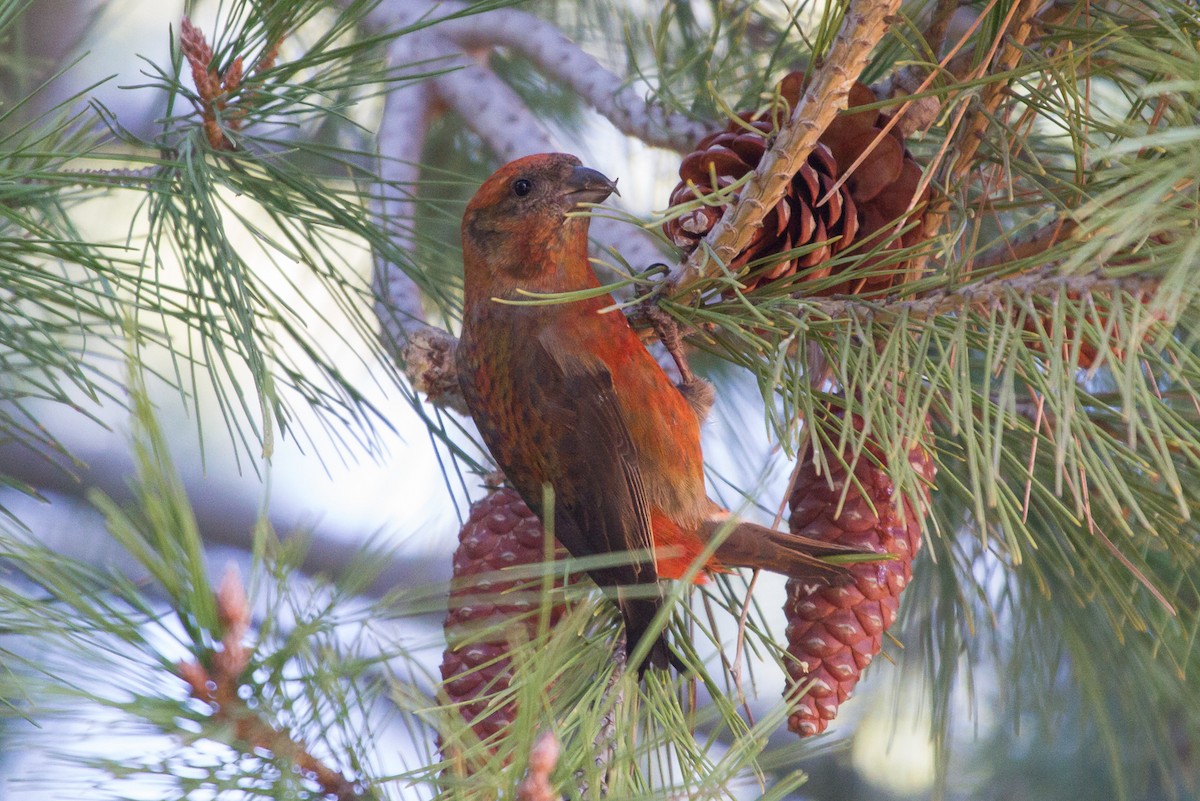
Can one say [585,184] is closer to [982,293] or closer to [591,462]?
[591,462]

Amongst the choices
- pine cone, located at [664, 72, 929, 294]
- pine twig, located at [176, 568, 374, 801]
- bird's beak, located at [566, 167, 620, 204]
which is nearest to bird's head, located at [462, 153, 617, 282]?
bird's beak, located at [566, 167, 620, 204]

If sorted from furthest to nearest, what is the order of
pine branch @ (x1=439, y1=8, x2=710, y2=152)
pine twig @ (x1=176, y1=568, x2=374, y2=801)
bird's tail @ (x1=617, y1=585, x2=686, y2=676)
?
pine branch @ (x1=439, y1=8, x2=710, y2=152) → bird's tail @ (x1=617, y1=585, x2=686, y2=676) → pine twig @ (x1=176, y1=568, x2=374, y2=801)

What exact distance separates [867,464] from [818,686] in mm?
270

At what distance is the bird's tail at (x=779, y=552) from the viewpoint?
47.7 inches

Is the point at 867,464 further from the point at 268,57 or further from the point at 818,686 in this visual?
the point at 268,57

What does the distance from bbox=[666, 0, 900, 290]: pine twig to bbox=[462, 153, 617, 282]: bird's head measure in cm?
58

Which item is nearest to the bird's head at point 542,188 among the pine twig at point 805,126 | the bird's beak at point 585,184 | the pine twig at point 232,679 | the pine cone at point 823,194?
the bird's beak at point 585,184

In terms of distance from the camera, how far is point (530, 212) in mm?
1603

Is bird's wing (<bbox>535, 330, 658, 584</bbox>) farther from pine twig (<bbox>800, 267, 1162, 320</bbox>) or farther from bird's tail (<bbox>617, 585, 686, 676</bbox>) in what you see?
pine twig (<bbox>800, 267, 1162, 320</bbox>)

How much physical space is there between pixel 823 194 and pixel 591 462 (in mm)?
535

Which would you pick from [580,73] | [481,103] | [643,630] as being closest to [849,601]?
[643,630]

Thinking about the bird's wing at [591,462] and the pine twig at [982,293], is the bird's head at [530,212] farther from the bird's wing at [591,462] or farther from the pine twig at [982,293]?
the pine twig at [982,293]

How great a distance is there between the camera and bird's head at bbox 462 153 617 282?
1.60 metres

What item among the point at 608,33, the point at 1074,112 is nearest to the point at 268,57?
the point at 1074,112
